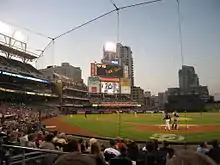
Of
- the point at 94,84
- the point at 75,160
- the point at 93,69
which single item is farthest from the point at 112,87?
the point at 75,160

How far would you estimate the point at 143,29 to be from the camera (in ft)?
32.9

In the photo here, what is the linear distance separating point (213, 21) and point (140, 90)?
4557 mm

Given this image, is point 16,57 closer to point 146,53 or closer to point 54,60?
point 54,60

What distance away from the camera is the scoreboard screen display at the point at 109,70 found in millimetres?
12586

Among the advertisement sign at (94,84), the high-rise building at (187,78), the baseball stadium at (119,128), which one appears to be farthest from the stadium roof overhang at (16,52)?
the high-rise building at (187,78)

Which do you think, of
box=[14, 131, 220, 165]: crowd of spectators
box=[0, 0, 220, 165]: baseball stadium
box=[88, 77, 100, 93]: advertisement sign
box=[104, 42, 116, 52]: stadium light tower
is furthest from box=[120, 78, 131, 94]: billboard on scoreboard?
box=[14, 131, 220, 165]: crowd of spectators

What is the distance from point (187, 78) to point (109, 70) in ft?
16.4

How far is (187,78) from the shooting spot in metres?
8.56

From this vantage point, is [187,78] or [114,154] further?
[187,78]

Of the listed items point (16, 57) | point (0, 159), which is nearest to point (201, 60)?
point (0, 159)

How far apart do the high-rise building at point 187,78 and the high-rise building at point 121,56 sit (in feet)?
9.78

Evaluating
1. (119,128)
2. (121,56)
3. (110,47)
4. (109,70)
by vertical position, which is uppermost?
(110,47)

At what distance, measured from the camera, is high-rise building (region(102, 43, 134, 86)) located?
10802 mm

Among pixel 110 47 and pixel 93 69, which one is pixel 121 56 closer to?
pixel 110 47
